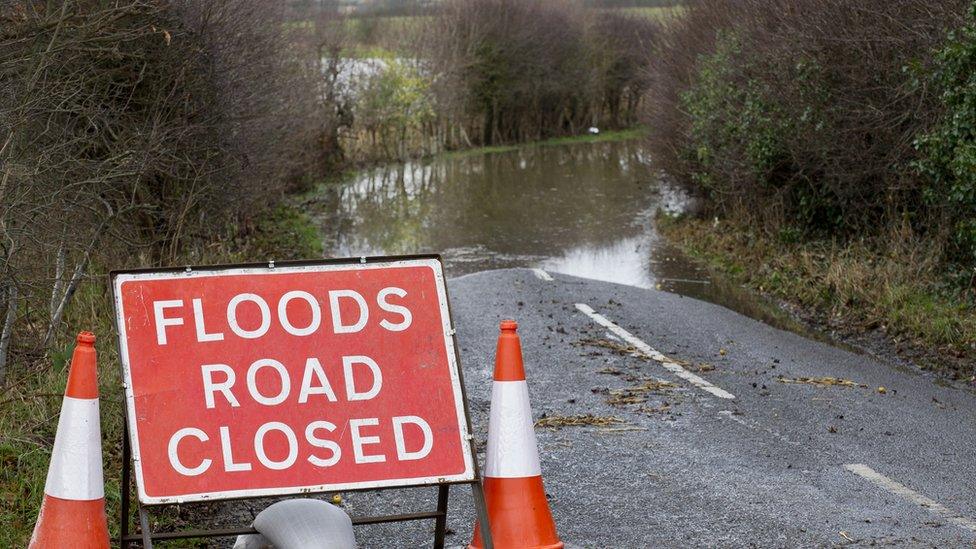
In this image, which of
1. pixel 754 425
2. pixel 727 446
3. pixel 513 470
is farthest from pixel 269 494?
pixel 754 425

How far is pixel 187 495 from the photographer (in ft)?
15.6

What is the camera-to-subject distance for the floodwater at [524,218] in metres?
19.6

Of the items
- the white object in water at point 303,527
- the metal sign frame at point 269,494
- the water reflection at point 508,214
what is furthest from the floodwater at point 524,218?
the white object in water at point 303,527

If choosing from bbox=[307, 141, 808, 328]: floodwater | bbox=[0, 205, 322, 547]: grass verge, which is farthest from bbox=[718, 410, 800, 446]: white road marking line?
bbox=[307, 141, 808, 328]: floodwater

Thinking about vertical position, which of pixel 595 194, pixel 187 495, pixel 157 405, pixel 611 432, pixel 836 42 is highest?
pixel 836 42

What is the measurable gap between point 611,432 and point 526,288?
275 inches

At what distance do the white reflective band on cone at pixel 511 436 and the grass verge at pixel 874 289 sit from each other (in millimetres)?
6517

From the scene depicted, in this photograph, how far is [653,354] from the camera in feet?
35.8

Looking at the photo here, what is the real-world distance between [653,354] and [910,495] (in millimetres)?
4516

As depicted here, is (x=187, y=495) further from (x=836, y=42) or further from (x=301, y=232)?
(x=301, y=232)

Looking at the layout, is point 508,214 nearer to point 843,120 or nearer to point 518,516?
point 843,120

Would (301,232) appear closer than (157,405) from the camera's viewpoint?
No

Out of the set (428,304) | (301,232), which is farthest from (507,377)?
(301,232)

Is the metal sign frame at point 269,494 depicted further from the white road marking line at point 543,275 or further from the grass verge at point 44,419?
the white road marking line at point 543,275
